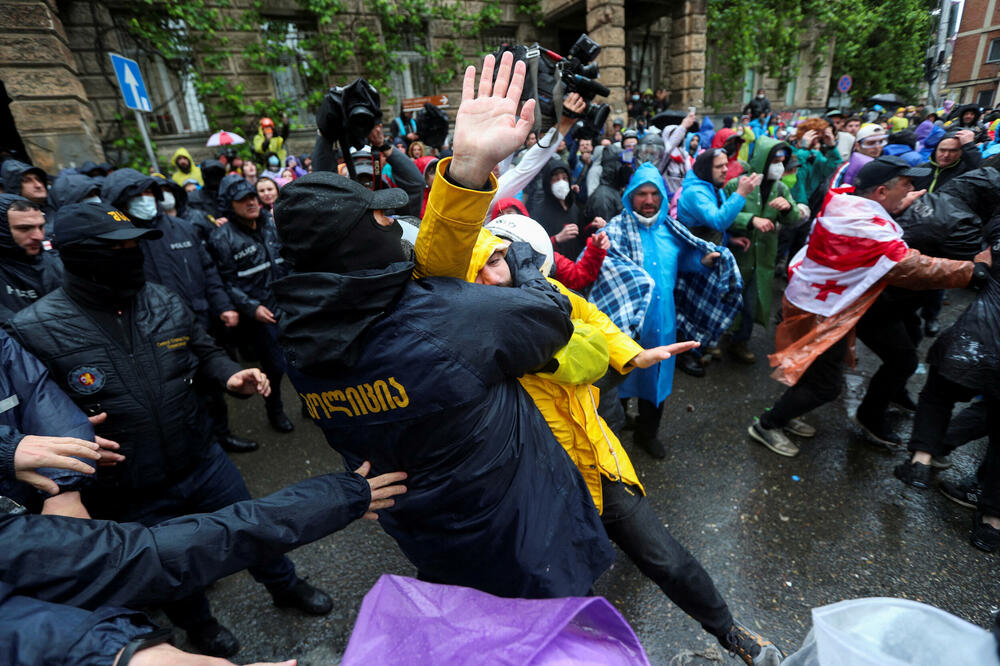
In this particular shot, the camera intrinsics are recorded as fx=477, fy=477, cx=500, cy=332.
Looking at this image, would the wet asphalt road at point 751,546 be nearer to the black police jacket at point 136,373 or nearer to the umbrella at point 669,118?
the black police jacket at point 136,373

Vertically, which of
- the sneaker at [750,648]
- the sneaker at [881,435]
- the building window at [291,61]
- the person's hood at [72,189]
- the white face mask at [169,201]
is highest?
the building window at [291,61]

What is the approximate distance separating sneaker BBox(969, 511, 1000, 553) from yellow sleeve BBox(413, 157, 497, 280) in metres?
3.18

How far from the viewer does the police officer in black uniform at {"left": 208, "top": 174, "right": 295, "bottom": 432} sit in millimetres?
3846

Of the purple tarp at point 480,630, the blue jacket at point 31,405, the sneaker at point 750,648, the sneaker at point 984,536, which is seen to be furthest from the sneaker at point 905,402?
the blue jacket at point 31,405

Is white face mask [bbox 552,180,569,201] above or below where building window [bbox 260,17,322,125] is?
below

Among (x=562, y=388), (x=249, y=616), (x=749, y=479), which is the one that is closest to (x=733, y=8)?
(x=749, y=479)

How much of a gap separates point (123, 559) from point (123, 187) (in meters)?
3.26

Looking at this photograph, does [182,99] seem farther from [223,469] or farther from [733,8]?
[733,8]

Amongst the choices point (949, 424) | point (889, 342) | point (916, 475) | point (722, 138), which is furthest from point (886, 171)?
point (722, 138)

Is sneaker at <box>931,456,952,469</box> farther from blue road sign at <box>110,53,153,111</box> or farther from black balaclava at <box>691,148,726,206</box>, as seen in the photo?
blue road sign at <box>110,53,153,111</box>

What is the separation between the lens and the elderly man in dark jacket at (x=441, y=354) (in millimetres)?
1098

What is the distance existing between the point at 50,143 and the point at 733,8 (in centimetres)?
1745

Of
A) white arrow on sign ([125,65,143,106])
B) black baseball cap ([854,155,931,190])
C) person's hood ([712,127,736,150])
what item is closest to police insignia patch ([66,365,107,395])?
black baseball cap ([854,155,931,190])

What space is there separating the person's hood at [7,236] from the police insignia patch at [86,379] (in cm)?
151
